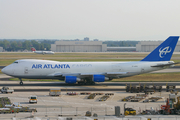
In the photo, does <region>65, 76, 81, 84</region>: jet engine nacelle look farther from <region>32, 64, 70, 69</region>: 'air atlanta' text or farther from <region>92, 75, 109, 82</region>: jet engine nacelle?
<region>92, 75, 109, 82</region>: jet engine nacelle

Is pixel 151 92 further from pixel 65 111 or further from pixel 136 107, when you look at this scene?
pixel 65 111

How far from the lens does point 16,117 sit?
3216 centimetres

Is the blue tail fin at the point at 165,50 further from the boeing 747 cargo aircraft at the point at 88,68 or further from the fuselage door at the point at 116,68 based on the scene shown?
the fuselage door at the point at 116,68

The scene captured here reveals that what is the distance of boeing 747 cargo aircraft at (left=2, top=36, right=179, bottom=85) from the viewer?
57875mm

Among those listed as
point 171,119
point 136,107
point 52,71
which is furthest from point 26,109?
point 52,71

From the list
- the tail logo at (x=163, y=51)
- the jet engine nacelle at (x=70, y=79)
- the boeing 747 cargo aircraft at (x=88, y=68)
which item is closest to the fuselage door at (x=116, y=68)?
the boeing 747 cargo aircraft at (x=88, y=68)

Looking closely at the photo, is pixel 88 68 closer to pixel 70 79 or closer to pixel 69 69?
pixel 69 69

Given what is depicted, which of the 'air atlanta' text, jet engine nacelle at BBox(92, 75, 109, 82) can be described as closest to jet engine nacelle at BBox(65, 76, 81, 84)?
the 'air atlanta' text

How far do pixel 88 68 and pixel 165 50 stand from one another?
58.1ft

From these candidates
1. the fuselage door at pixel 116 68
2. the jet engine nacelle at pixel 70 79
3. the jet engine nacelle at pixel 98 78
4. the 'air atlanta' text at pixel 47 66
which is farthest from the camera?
the fuselage door at pixel 116 68

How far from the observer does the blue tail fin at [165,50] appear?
5931 cm

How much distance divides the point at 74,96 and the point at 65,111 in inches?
426

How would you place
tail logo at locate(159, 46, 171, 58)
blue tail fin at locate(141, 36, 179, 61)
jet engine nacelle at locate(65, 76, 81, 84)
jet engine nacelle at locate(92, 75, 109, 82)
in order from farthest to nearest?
tail logo at locate(159, 46, 171, 58) < blue tail fin at locate(141, 36, 179, 61) < jet engine nacelle at locate(92, 75, 109, 82) < jet engine nacelle at locate(65, 76, 81, 84)

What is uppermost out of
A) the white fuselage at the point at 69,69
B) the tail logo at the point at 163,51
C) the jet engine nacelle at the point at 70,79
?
the tail logo at the point at 163,51
